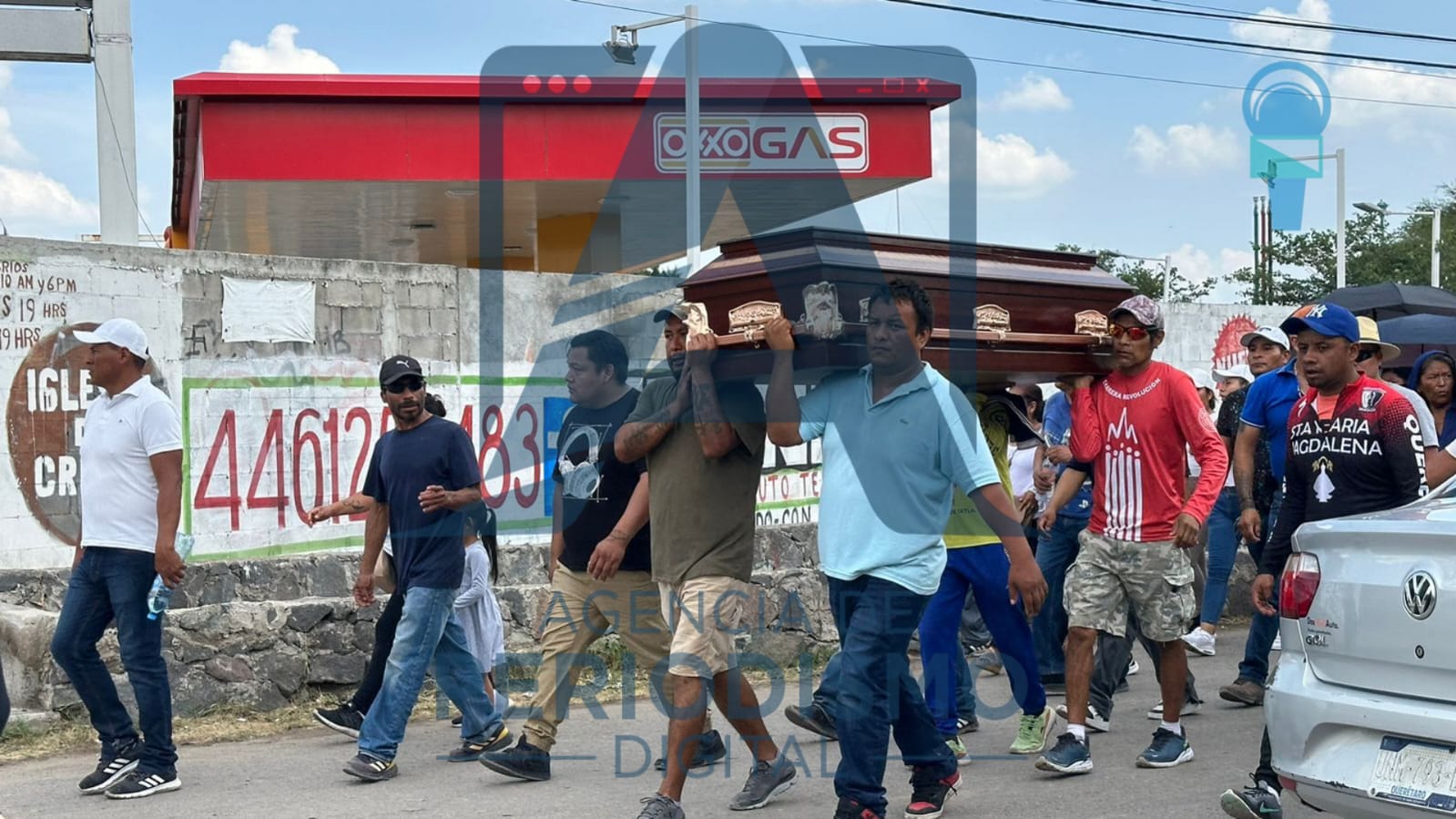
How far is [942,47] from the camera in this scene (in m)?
16.5

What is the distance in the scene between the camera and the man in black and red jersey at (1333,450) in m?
5.52

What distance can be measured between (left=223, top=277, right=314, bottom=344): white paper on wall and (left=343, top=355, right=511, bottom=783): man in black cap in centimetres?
266

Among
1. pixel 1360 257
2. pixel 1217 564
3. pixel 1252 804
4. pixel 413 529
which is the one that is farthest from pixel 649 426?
pixel 1360 257

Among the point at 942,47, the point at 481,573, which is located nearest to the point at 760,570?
the point at 481,573

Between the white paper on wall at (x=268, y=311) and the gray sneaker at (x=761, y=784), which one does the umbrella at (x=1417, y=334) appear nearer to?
the gray sneaker at (x=761, y=784)

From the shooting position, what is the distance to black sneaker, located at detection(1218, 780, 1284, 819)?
17.8 ft

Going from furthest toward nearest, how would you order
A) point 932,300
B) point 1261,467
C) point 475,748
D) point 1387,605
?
point 1261,467
point 475,748
point 932,300
point 1387,605

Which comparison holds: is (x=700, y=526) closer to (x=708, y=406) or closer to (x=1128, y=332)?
(x=708, y=406)

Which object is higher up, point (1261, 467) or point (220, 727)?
point (1261, 467)

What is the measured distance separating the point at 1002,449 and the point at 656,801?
8.19 ft

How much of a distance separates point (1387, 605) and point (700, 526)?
244 cm

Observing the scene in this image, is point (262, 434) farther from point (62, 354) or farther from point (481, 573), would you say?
point (481, 573)

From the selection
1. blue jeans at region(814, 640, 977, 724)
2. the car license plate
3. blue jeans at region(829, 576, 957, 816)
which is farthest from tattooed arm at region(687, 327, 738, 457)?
the car license plate

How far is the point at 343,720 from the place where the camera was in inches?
295
